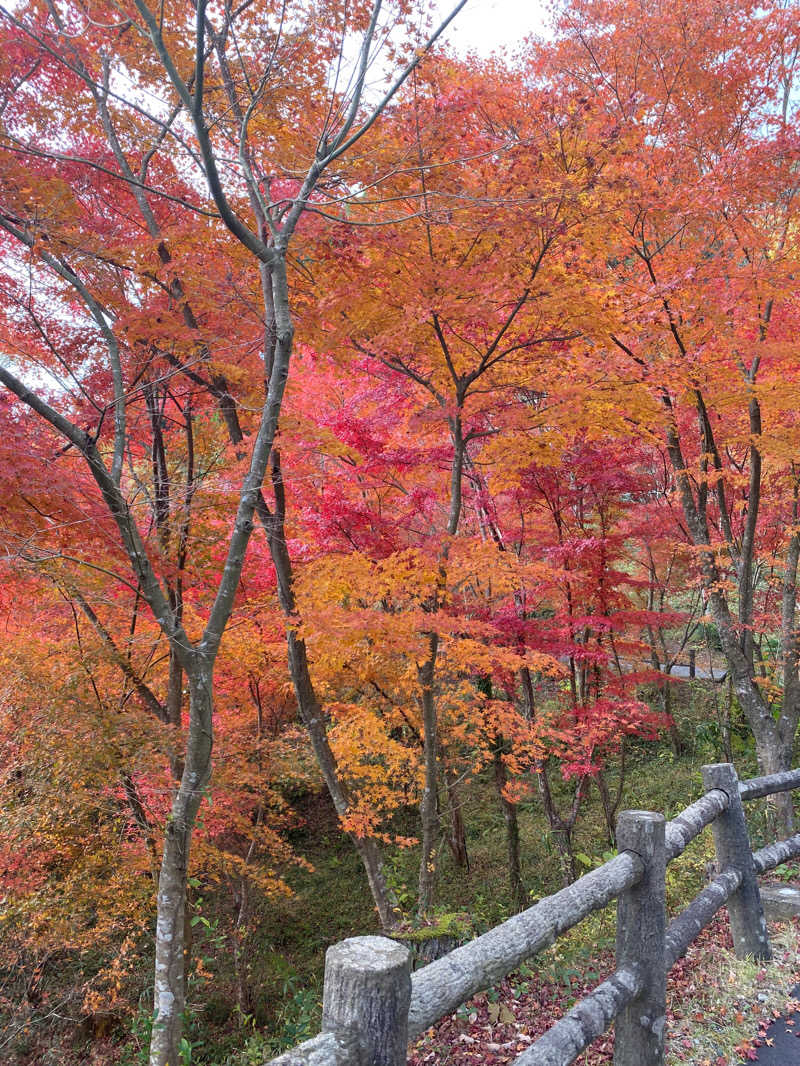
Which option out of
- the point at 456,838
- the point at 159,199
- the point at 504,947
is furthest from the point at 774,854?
the point at 456,838

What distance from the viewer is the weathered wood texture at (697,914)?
309 centimetres

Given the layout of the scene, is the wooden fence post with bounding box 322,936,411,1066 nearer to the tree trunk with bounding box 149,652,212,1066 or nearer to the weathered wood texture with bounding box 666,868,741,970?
the weathered wood texture with bounding box 666,868,741,970

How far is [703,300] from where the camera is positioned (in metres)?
7.27

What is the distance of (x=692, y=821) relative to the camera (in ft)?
11.5

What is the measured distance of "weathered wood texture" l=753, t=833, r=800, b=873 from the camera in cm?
407

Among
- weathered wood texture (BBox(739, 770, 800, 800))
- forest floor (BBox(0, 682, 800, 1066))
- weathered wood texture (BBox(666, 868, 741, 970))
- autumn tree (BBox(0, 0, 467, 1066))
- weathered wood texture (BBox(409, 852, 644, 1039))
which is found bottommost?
forest floor (BBox(0, 682, 800, 1066))

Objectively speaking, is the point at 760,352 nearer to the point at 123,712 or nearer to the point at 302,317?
the point at 302,317

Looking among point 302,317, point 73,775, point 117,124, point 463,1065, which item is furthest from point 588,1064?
point 117,124

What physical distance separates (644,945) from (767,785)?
7.34ft

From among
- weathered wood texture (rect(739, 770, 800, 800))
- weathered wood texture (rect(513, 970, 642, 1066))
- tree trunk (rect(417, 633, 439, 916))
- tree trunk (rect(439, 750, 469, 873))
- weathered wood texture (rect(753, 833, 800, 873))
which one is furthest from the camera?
tree trunk (rect(439, 750, 469, 873))

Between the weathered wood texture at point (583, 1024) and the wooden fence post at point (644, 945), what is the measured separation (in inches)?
3.1

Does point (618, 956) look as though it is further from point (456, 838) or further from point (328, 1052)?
point (456, 838)

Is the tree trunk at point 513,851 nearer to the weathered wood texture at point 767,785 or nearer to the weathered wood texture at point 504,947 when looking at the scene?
the weathered wood texture at point 767,785

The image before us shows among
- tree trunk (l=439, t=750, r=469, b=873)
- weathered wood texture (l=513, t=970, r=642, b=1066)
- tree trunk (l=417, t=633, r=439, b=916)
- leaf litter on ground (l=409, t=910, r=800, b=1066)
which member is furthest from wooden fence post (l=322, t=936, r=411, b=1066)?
tree trunk (l=439, t=750, r=469, b=873)
